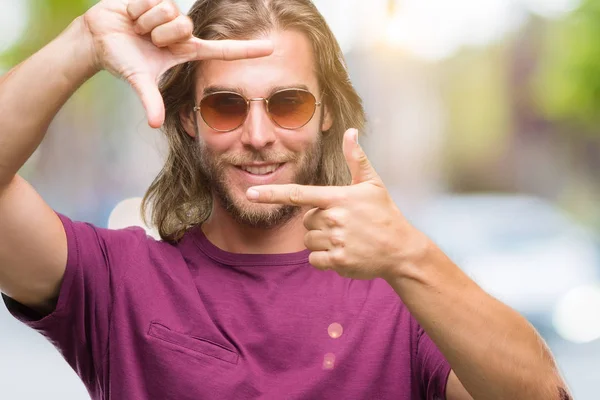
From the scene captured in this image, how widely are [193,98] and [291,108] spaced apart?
382 millimetres

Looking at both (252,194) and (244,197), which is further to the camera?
(244,197)

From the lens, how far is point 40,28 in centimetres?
614

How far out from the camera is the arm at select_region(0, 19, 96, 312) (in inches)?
67.3

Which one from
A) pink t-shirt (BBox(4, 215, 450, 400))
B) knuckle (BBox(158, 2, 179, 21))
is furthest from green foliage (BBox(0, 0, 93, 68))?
knuckle (BBox(158, 2, 179, 21))

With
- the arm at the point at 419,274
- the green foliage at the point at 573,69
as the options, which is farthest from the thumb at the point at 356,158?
the green foliage at the point at 573,69

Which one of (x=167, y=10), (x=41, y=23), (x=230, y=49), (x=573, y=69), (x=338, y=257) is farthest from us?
(x=573, y=69)

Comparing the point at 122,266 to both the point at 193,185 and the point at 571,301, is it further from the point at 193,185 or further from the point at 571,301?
the point at 571,301

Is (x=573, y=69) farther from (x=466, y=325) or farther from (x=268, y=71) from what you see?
(x=466, y=325)

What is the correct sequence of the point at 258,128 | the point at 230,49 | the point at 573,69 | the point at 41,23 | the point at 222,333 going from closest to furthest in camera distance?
the point at 230,49 → the point at 222,333 → the point at 258,128 → the point at 41,23 → the point at 573,69

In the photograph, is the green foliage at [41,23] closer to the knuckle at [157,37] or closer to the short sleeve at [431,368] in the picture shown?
the knuckle at [157,37]

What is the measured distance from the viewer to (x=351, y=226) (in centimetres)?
157

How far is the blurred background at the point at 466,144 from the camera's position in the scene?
5.83 meters

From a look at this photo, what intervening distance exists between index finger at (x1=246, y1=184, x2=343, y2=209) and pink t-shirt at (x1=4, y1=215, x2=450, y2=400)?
1.75 feet

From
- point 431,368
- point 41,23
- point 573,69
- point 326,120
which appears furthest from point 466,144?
point 431,368
